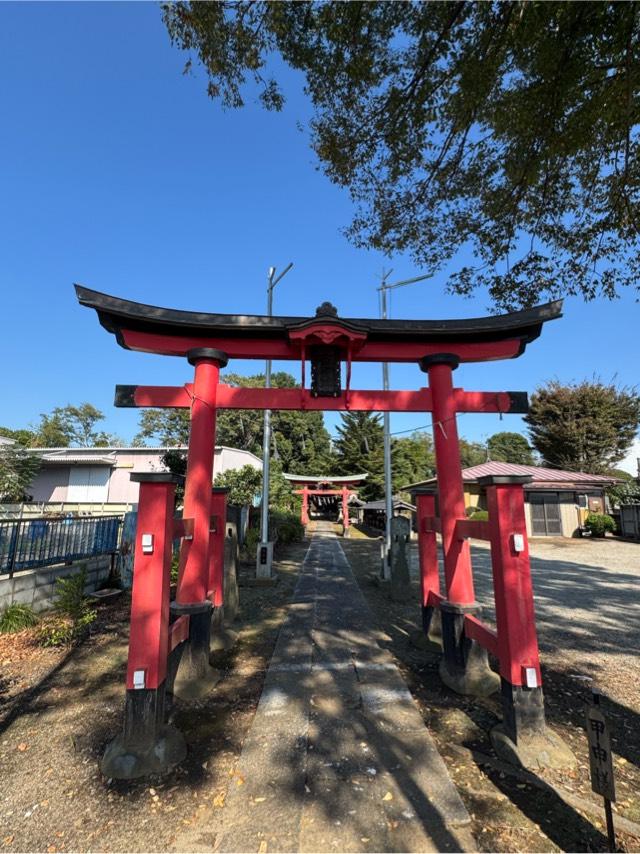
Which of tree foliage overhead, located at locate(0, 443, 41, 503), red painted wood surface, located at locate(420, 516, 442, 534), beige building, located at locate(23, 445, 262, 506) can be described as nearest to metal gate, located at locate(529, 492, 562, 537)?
beige building, located at locate(23, 445, 262, 506)

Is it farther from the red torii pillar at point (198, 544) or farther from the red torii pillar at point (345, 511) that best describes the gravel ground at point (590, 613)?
the red torii pillar at point (345, 511)

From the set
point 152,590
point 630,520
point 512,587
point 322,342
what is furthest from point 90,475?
point 630,520

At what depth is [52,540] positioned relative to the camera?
6.67m

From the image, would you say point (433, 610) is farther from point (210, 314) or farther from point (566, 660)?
point (210, 314)

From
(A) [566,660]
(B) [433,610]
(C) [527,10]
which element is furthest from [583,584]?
(C) [527,10]

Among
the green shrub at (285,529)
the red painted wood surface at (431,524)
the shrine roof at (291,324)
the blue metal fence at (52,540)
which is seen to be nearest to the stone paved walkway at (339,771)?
the red painted wood surface at (431,524)

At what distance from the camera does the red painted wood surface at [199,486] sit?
169 inches

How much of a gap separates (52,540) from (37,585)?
853mm

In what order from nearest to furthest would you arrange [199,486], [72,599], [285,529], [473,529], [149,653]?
1. [149,653]
2. [473,529]
3. [199,486]
4. [72,599]
5. [285,529]

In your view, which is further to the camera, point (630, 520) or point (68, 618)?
point (630, 520)

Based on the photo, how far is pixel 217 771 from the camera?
2.80 metres

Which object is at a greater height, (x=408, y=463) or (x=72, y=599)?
(x=408, y=463)

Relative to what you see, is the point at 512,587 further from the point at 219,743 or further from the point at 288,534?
the point at 288,534

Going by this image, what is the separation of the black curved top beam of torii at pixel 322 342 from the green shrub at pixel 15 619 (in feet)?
10.8
